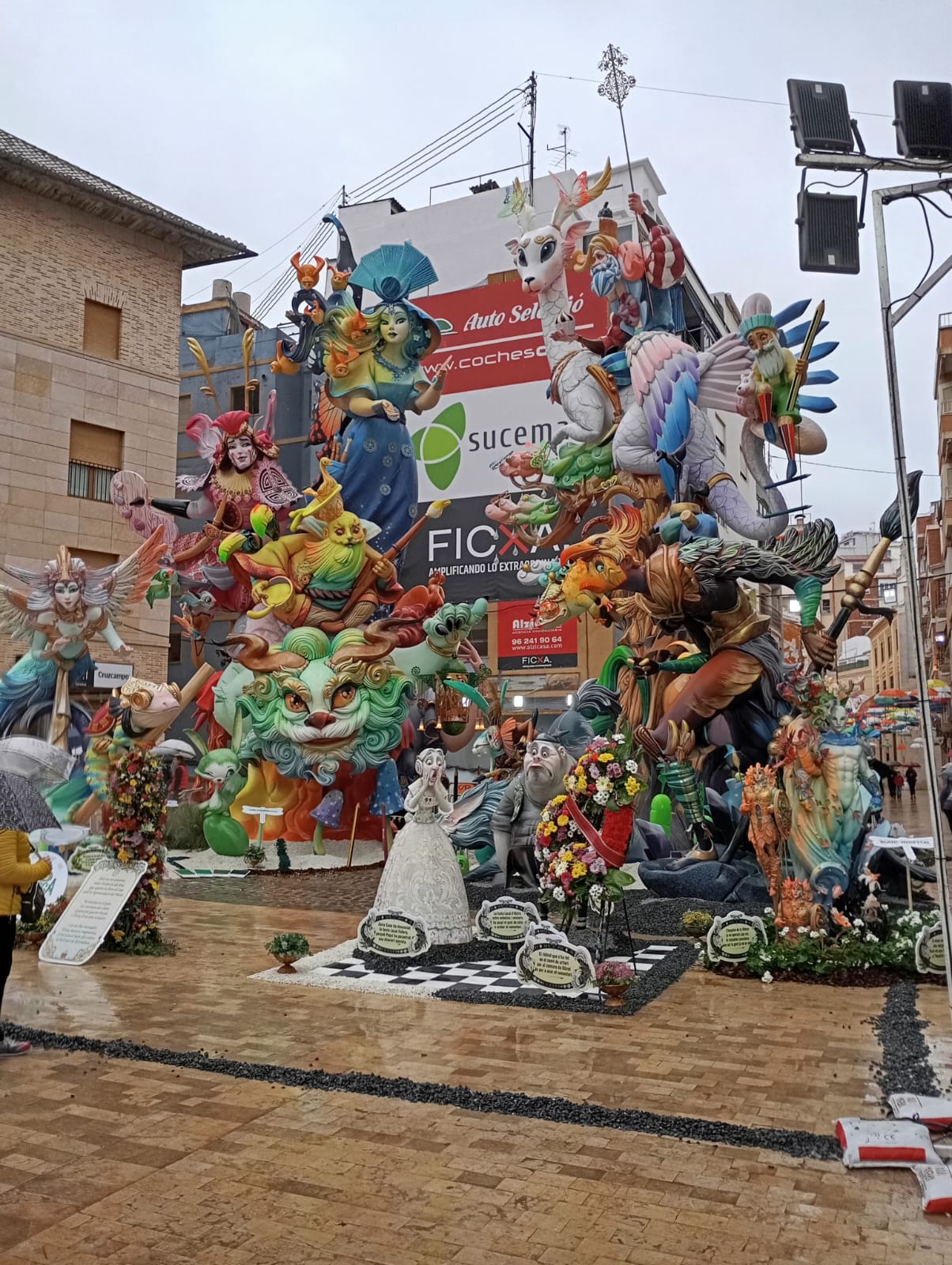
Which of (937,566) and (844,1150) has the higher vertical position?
(937,566)

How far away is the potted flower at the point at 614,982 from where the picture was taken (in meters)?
6.94

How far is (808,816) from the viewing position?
27.6ft

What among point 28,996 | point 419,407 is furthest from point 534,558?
point 28,996

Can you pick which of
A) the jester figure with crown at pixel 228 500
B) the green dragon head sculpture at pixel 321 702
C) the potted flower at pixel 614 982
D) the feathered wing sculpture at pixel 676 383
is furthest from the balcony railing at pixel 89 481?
the potted flower at pixel 614 982

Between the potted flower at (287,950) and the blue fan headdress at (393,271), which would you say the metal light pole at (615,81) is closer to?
the blue fan headdress at (393,271)

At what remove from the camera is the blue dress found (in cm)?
1680

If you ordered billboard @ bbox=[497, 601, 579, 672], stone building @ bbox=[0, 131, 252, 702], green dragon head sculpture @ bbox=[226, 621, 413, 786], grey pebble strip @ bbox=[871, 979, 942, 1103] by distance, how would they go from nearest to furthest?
grey pebble strip @ bbox=[871, 979, 942, 1103]
green dragon head sculpture @ bbox=[226, 621, 413, 786]
stone building @ bbox=[0, 131, 252, 702]
billboard @ bbox=[497, 601, 579, 672]

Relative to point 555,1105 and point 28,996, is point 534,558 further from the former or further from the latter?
point 555,1105

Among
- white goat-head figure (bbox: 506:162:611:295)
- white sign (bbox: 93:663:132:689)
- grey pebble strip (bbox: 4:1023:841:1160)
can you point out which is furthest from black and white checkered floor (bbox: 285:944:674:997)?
white sign (bbox: 93:663:132:689)

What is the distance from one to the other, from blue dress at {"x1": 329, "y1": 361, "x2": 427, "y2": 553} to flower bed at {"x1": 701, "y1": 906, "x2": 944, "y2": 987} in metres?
10.5

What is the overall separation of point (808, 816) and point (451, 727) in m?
9.90

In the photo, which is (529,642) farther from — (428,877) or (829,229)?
(829,229)

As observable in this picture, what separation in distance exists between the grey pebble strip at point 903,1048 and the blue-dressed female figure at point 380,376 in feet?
37.9

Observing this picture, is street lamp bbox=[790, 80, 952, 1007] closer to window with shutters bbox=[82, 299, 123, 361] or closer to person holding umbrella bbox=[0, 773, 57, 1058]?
person holding umbrella bbox=[0, 773, 57, 1058]
